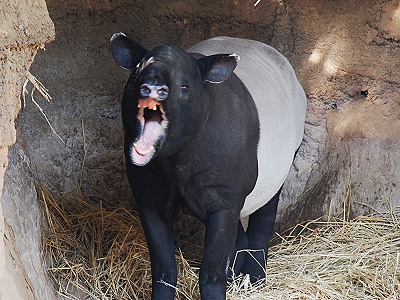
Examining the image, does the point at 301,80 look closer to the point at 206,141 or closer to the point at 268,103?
the point at 268,103

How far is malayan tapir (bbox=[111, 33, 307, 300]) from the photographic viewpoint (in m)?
3.49

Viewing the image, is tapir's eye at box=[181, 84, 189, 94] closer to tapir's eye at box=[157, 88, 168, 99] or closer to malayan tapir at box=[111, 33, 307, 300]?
malayan tapir at box=[111, 33, 307, 300]

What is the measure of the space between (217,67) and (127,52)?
1.47ft

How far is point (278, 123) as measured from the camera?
4441mm

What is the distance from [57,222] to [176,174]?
129 cm

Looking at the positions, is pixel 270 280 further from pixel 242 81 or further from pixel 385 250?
pixel 242 81

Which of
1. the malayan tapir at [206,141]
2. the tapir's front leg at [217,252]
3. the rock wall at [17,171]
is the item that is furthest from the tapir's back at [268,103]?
the rock wall at [17,171]

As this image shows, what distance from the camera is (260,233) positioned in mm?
4863

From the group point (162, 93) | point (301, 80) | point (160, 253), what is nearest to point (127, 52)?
point (162, 93)

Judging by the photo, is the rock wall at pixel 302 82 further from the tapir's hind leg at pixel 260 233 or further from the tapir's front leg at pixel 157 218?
the tapir's front leg at pixel 157 218

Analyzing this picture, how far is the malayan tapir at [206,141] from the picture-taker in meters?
3.49

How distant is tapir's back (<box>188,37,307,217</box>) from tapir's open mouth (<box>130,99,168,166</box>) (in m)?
0.88

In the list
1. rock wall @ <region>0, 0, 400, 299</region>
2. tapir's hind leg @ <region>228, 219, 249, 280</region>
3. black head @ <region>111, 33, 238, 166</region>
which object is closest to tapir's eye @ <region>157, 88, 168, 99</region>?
black head @ <region>111, 33, 238, 166</region>

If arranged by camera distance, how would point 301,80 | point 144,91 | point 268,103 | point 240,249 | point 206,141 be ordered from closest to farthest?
point 144,91
point 206,141
point 268,103
point 240,249
point 301,80
